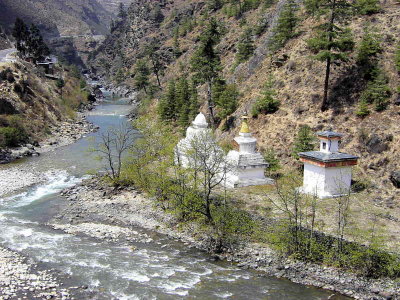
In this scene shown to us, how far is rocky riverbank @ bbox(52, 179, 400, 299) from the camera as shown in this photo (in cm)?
1998

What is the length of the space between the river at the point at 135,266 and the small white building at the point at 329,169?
30.9ft

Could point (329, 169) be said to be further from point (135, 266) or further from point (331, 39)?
→ point (135, 266)

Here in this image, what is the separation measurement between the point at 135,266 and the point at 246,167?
1263 cm

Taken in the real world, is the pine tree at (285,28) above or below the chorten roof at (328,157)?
above

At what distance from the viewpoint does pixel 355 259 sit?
2069 cm

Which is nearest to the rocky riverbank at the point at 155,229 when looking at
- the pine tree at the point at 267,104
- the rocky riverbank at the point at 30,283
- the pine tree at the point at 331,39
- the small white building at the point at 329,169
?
the rocky riverbank at the point at 30,283

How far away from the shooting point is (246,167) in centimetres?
3222

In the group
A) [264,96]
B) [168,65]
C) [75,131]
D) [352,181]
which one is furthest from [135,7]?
[352,181]

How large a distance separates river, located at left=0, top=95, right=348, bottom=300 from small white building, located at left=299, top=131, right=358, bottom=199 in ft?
30.9

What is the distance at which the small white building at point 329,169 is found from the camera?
28453mm

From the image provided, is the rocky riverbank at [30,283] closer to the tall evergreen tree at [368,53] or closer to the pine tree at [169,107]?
the tall evergreen tree at [368,53]

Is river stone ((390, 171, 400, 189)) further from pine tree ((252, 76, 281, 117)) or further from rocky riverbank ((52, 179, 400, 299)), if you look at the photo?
pine tree ((252, 76, 281, 117))

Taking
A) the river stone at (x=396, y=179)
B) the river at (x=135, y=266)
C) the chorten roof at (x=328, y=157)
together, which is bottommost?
the river at (x=135, y=266)

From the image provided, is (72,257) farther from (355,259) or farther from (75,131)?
(75,131)
